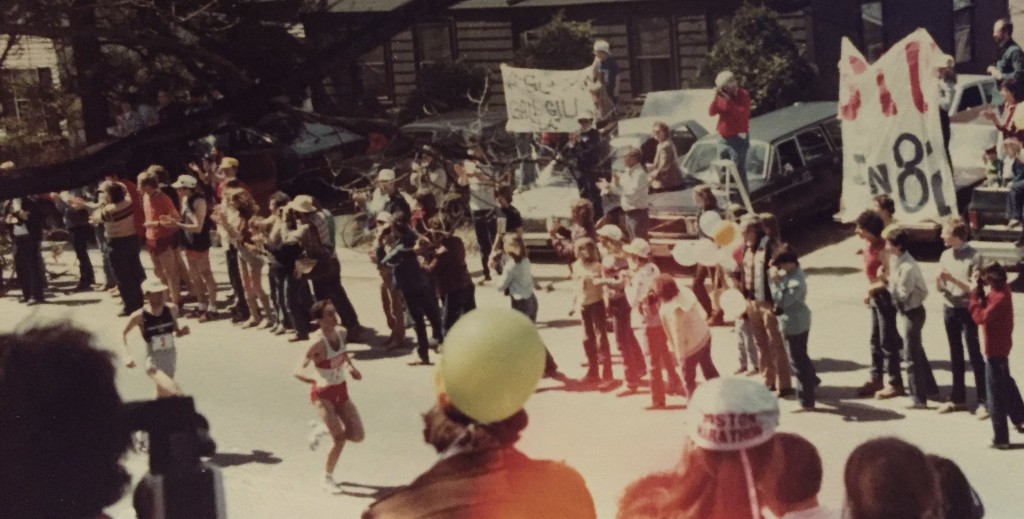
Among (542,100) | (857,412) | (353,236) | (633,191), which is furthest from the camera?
(353,236)

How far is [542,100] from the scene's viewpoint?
1641 centimetres

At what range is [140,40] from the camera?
568 centimetres

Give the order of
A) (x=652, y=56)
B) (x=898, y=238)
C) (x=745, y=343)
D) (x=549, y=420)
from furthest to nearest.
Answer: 1. (x=652, y=56)
2. (x=745, y=343)
3. (x=549, y=420)
4. (x=898, y=238)

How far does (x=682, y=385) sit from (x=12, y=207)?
30.6 feet

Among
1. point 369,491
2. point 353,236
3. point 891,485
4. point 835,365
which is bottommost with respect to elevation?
point 369,491

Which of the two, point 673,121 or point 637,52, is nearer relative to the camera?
point 673,121

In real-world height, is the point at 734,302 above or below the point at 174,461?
below

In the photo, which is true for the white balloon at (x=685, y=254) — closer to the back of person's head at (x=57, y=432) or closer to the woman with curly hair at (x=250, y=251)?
the woman with curly hair at (x=250, y=251)

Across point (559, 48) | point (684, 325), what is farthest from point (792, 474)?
point (559, 48)

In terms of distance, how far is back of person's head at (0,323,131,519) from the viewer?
4.19m

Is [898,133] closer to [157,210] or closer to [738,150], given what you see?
[738,150]

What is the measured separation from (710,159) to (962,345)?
680 cm

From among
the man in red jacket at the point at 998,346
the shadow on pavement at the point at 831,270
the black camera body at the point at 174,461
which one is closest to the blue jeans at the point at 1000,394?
the man in red jacket at the point at 998,346

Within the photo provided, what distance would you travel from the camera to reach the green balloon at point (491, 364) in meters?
4.85
